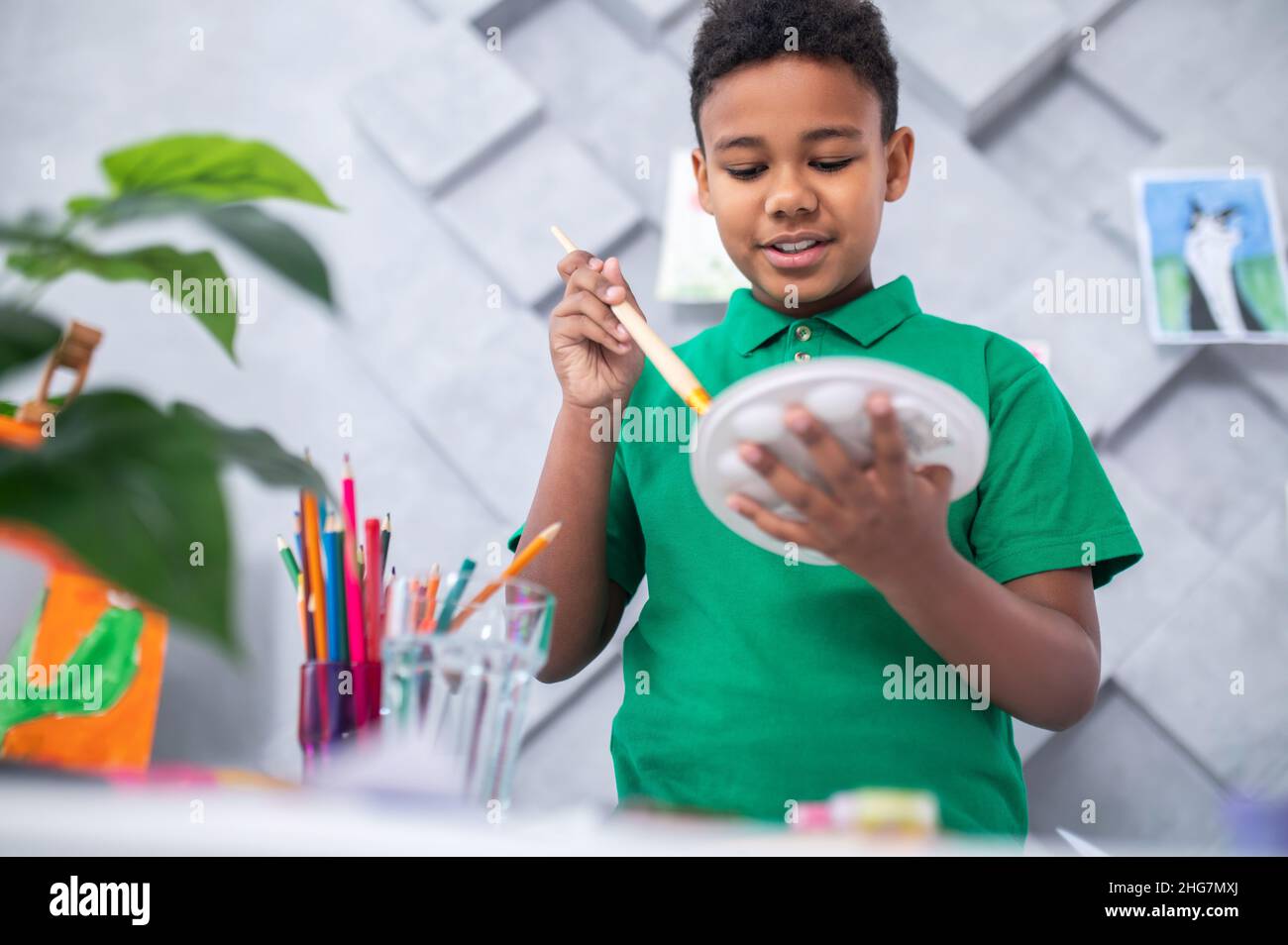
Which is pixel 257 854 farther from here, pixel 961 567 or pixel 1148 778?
pixel 1148 778

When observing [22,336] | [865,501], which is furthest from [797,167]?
[22,336]

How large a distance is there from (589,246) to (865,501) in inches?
24.9

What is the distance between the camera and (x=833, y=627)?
505mm

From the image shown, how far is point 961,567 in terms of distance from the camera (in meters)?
0.40

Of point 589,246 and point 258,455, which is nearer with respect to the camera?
point 258,455

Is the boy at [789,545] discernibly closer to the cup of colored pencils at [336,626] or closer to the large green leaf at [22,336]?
the cup of colored pencils at [336,626]

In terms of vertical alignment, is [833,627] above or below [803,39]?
below

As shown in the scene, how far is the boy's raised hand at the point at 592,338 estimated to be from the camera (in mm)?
506

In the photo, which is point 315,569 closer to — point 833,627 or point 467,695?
point 467,695

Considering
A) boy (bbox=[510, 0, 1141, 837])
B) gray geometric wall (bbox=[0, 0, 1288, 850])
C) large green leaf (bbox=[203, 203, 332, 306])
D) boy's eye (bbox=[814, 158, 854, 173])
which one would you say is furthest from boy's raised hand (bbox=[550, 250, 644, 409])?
gray geometric wall (bbox=[0, 0, 1288, 850])

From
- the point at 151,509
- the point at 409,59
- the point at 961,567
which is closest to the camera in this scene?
the point at 151,509

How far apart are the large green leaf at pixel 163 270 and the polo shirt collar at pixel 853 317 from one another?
0.32 meters

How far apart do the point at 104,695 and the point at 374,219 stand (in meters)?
0.53
